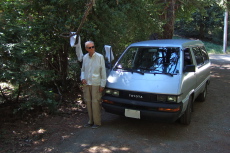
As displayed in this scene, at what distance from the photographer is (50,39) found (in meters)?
6.12

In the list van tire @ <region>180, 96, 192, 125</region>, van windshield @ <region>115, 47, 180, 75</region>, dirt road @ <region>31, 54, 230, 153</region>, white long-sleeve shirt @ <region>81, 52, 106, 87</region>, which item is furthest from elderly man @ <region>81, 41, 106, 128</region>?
van tire @ <region>180, 96, 192, 125</region>

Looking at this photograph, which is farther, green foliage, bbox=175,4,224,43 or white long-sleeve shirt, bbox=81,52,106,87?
green foliage, bbox=175,4,224,43

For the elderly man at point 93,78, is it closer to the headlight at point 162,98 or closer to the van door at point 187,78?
the headlight at point 162,98

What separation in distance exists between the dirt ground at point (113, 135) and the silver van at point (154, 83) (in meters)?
0.45

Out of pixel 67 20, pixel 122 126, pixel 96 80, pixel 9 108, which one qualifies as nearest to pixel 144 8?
pixel 67 20

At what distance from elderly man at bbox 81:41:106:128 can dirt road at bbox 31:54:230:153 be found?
476mm

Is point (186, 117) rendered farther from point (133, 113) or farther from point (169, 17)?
point (169, 17)

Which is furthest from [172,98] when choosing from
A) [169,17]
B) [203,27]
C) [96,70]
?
[203,27]

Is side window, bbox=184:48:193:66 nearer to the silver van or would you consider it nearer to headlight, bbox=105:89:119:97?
the silver van

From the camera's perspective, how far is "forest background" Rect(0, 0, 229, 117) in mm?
4829

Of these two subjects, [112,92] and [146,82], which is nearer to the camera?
[146,82]

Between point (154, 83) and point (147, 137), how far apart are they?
1.10 metres

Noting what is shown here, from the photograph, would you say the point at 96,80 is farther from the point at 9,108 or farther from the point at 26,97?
the point at 9,108

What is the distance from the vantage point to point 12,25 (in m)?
4.96
